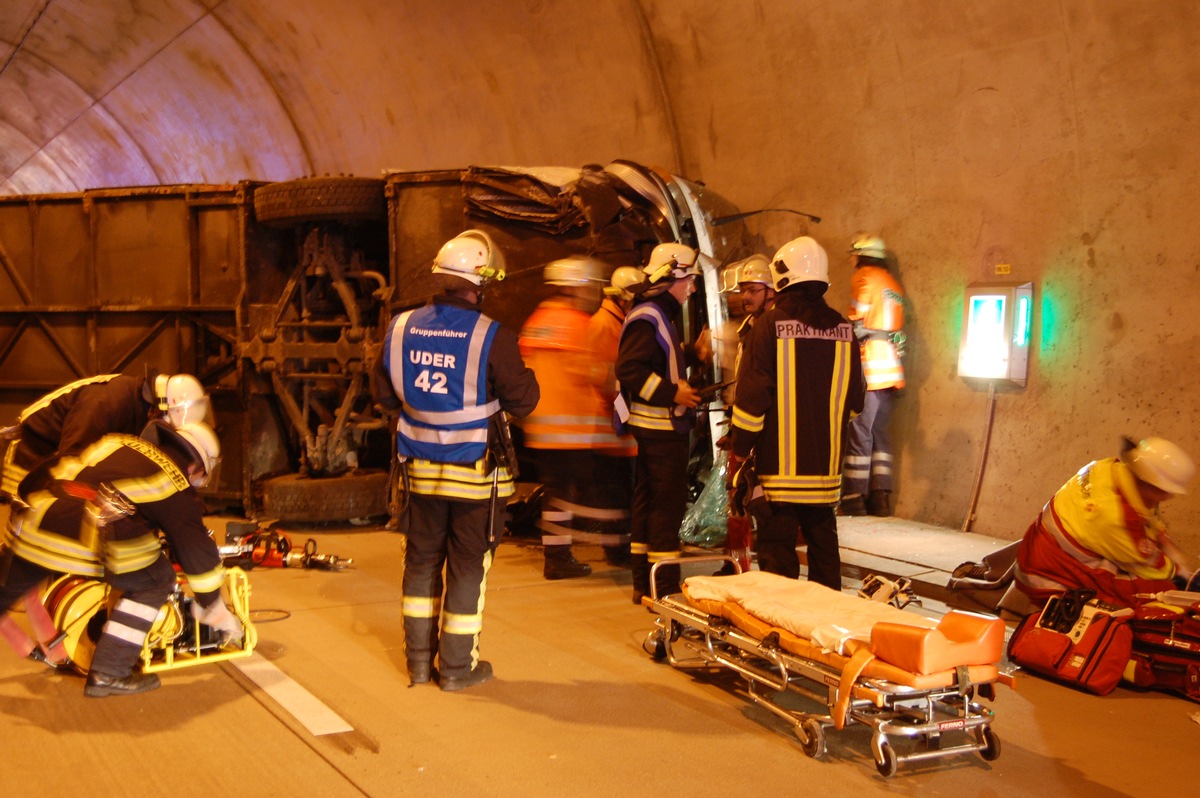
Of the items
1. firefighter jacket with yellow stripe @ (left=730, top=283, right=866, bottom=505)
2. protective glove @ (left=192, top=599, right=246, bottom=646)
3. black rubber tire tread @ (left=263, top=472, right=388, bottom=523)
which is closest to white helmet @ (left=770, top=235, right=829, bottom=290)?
firefighter jacket with yellow stripe @ (left=730, top=283, right=866, bottom=505)

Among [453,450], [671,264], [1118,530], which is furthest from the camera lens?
[671,264]

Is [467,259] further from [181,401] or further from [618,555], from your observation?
[618,555]

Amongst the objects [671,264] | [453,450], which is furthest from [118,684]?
[671,264]

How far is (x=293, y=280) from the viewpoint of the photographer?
827cm

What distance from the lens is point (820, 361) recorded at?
17.1 ft

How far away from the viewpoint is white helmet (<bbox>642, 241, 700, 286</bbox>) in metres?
6.11

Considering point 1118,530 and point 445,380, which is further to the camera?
point 1118,530

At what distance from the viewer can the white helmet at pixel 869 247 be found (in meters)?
8.13

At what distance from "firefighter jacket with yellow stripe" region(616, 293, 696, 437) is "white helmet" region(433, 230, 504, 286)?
1.35 m

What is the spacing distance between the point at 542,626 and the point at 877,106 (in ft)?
15.9

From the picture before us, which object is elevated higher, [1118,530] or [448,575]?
[1118,530]

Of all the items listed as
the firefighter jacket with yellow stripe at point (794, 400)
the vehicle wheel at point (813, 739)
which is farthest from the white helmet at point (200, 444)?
the vehicle wheel at point (813, 739)

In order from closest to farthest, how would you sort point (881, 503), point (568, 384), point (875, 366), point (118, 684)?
point (118, 684)
point (568, 384)
point (875, 366)
point (881, 503)

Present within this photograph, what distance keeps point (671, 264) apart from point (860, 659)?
115 inches
